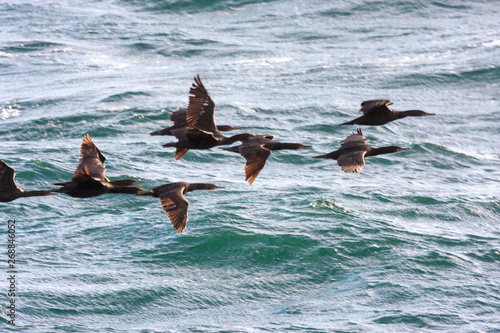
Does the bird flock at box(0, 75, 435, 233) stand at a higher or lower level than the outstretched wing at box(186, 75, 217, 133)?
lower

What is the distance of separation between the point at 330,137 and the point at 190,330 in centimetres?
1350

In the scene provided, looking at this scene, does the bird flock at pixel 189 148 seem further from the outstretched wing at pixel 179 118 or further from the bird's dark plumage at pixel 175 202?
the outstretched wing at pixel 179 118

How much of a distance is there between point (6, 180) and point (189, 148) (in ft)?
10.9

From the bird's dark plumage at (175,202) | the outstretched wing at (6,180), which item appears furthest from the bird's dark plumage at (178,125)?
the outstretched wing at (6,180)

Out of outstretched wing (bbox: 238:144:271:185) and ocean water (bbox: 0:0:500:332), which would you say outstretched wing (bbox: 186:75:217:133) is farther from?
→ ocean water (bbox: 0:0:500:332)

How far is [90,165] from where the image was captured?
13.5 meters

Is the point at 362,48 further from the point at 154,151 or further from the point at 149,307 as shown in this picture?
the point at 149,307

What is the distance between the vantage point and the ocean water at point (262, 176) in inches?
845

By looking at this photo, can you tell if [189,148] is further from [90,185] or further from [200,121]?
[90,185]

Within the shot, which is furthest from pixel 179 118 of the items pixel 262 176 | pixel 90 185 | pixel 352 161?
pixel 262 176

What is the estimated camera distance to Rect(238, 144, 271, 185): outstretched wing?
12.8m

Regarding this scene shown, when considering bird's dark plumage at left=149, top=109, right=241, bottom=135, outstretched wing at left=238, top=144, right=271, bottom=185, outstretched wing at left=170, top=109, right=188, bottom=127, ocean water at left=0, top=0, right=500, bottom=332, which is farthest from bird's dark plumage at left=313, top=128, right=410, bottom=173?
ocean water at left=0, top=0, right=500, bottom=332

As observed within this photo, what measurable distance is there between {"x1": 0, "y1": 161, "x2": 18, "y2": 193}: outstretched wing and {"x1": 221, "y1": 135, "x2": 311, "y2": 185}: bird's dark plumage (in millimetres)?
3550

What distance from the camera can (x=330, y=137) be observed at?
3141 cm
